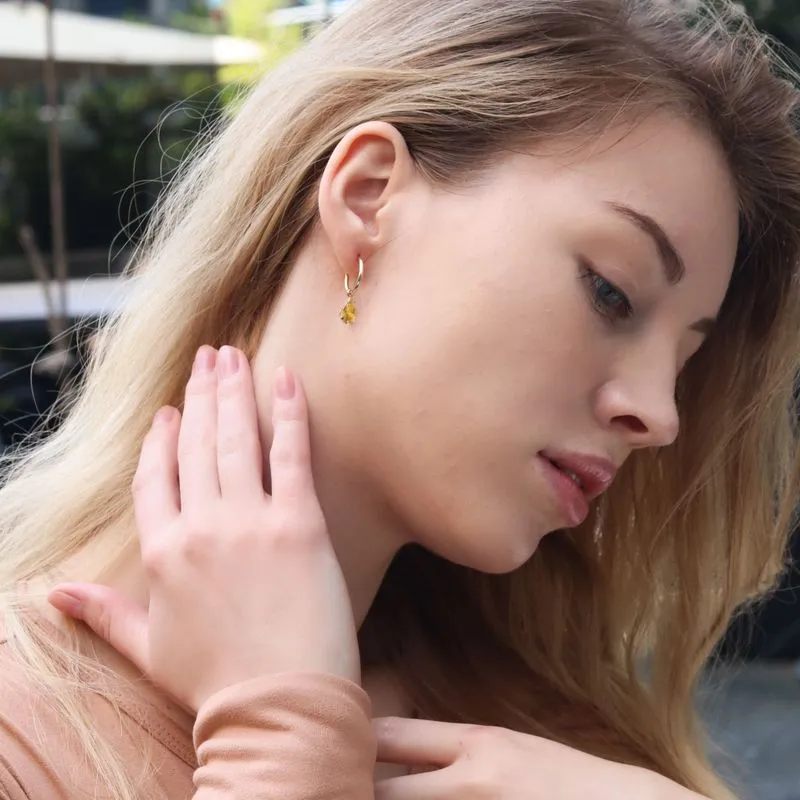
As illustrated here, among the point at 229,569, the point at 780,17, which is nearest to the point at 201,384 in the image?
the point at 229,569

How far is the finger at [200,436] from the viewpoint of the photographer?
3.88 feet

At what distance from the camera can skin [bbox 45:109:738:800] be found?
1.13 m

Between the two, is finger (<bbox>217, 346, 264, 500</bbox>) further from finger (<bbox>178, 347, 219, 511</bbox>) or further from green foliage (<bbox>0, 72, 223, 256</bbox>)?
green foliage (<bbox>0, 72, 223, 256</bbox>)

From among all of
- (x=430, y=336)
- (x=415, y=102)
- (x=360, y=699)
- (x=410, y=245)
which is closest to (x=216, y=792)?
(x=360, y=699)

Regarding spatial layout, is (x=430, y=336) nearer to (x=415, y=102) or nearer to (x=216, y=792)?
(x=415, y=102)

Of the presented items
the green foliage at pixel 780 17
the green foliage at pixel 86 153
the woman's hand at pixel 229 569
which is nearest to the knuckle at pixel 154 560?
the woman's hand at pixel 229 569

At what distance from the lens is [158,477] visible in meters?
1.23

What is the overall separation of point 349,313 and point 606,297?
0.30 metres

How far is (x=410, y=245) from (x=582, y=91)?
0.92 ft

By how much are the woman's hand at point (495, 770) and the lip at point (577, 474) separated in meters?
0.28

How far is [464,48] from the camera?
1.28 m

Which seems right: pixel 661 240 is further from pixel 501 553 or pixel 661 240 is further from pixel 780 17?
pixel 780 17

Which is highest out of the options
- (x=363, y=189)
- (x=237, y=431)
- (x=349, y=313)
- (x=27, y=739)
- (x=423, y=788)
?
(x=363, y=189)

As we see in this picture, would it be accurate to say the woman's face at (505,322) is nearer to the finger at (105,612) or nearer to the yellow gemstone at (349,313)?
the yellow gemstone at (349,313)
